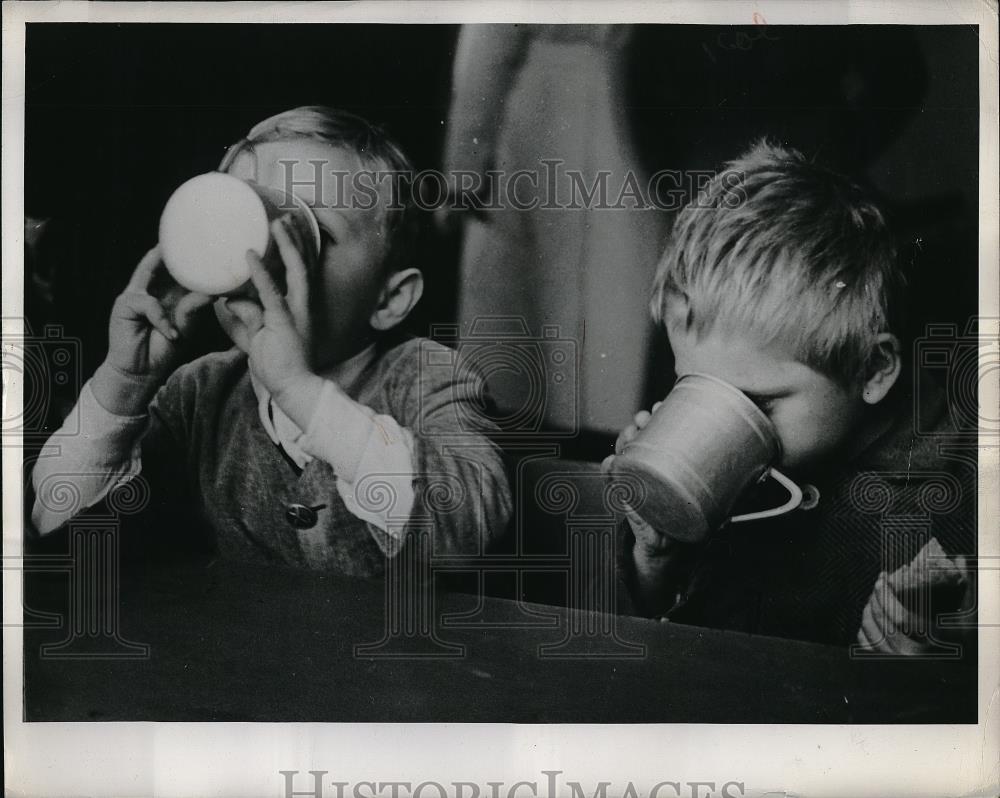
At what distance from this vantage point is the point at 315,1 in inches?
104

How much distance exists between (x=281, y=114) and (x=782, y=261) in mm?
1556

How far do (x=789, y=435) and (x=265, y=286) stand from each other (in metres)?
1.62

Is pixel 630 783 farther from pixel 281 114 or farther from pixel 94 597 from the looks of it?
pixel 281 114

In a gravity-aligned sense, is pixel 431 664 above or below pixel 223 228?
below

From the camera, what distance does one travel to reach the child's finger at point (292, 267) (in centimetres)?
261

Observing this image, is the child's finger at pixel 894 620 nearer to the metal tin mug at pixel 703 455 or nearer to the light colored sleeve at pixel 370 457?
the metal tin mug at pixel 703 455

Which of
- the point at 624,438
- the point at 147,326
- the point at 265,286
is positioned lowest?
the point at 624,438

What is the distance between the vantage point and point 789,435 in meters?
2.60

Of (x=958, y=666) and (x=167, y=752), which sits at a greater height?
(x=958, y=666)

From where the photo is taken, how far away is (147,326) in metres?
2.66

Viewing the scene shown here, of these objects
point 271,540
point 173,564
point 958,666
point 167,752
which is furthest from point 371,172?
point 958,666

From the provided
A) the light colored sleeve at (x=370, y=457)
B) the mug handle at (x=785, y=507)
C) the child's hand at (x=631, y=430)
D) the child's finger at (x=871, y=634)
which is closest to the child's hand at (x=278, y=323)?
the light colored sleeve at (x=370, y=457)

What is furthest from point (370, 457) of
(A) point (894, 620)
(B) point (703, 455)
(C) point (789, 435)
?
(A) point (894, 620)

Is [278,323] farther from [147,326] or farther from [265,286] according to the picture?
[147,326]
